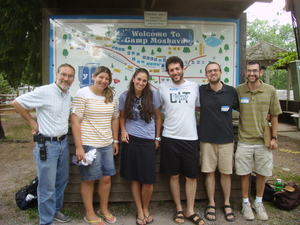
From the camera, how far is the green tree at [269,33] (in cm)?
4578

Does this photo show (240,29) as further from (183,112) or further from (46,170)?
(46,170)

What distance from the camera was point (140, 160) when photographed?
2.92 m

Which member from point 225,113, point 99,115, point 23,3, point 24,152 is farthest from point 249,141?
point 24,152

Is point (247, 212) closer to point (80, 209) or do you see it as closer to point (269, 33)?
point (80, 209)

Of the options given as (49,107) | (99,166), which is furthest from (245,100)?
(49,107)

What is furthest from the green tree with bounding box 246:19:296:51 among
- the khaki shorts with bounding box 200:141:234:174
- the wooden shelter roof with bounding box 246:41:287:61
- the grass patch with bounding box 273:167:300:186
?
the khaki shorts with bounding box 200:141:234:174

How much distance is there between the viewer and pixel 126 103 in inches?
116

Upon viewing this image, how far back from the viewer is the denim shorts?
2.80m

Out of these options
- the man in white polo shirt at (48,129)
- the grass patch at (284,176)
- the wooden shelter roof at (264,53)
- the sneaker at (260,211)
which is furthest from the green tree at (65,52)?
the wooden shelter roof at (264,53)

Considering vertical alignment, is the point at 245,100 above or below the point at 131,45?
below

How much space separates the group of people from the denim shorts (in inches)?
0.4

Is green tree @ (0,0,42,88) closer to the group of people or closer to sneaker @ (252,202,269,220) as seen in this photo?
the group of people

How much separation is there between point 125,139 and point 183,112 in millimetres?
760

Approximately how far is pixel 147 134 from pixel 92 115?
667 millimetres
